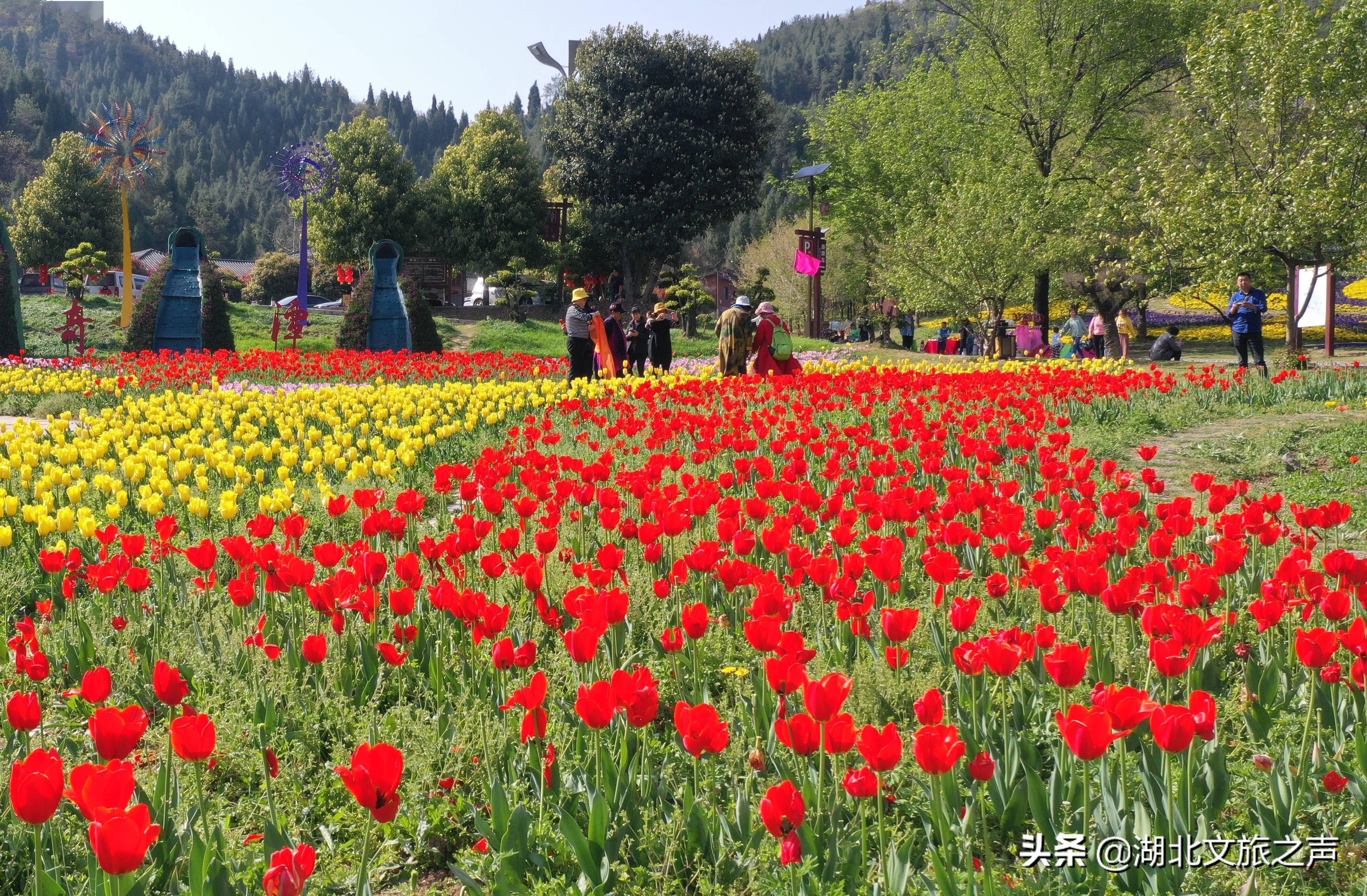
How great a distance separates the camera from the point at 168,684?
241 cm

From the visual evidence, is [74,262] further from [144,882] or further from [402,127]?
[402,127]

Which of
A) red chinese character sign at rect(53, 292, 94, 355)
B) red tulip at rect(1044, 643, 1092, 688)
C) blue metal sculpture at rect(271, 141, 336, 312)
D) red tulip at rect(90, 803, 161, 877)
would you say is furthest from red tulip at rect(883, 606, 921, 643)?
blue metal sculpture at rect(271, 141, 336, 312)

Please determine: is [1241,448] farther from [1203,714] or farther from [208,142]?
[208,142]

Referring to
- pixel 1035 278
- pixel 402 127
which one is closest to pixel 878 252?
pixel 1035 278

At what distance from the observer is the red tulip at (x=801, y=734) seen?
2.15 meters

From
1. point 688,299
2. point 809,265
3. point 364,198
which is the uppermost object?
point 364,198

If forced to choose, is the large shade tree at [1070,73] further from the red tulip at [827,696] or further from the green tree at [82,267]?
the green tree at [82,267]

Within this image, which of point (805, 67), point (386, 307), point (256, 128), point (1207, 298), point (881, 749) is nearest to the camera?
point (881, 749)

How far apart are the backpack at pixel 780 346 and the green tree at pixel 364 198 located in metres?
32.8

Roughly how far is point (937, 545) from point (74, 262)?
42.3 meters

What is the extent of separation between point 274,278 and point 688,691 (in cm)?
7211

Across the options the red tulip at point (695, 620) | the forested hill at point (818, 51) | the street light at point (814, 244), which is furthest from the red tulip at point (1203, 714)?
the forested hill at point (818, 51)

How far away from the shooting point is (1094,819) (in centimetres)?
246

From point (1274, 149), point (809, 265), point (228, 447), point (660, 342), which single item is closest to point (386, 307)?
point (660, 342)
